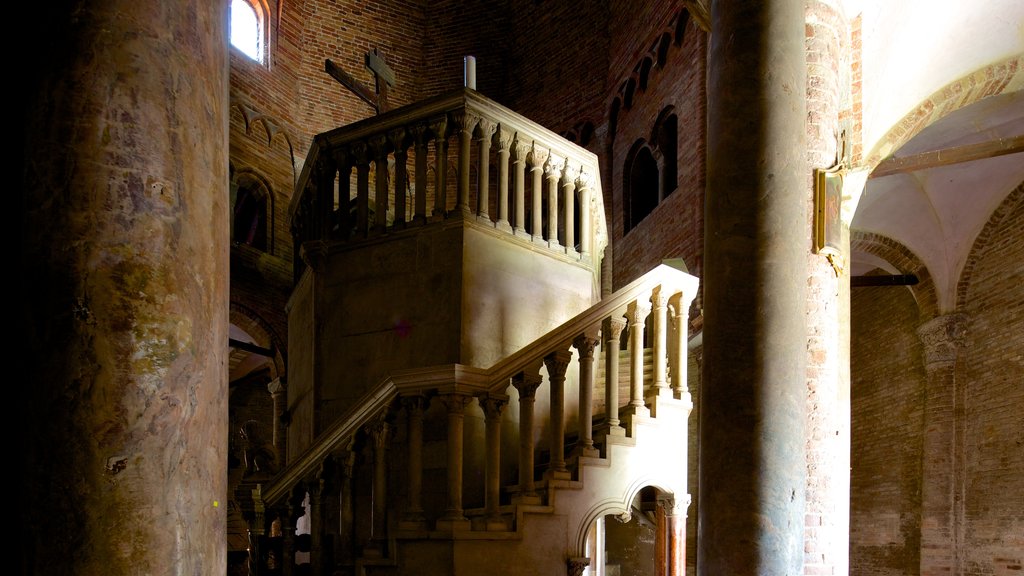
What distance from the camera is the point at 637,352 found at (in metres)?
5.78

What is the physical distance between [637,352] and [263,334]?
32.3ft

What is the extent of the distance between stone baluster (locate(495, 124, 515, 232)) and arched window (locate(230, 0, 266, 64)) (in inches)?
361

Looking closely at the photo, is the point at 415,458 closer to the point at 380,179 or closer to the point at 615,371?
the point at 615,371

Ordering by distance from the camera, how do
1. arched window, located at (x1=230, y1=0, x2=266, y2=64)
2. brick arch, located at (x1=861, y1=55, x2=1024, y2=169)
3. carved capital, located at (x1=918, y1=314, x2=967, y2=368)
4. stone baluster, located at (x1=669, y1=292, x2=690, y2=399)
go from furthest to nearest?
arched window, located at (x1=230, y1=0, x2=266, y2=64)
carved capital, located at (x1=918, y1=314, x2=967, y2=368)
brick arch, located at (x1=861, y1=55, x2=1024, y2=169)
stone baluster, located at (x1=669, y1=292, x2=690, y2=399)

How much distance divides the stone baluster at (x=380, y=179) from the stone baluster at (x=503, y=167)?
1031mm

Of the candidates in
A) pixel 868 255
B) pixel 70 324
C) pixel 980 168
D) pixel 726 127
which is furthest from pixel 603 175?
pixel 70 324

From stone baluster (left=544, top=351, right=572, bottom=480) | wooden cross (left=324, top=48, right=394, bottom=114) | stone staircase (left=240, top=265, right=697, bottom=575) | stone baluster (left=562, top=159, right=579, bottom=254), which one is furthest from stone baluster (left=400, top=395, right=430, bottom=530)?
wooden cross (left=324, top=48, right=394, bottom=114)

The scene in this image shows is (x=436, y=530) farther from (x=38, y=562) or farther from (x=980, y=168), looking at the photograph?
(x=980, y=168)

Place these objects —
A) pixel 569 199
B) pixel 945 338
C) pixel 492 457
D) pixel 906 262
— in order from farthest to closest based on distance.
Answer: pixel 906 262, pixel 945 338, pixel 569 199, pixel 492 457

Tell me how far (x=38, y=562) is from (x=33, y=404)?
323 millimetres

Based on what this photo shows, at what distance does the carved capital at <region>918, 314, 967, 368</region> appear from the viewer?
39.5 feet

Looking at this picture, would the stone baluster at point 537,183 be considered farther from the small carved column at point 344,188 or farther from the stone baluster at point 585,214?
the small carved column at point 344,188

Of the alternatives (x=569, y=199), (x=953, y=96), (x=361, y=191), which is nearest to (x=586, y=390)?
(x=569, y=199)

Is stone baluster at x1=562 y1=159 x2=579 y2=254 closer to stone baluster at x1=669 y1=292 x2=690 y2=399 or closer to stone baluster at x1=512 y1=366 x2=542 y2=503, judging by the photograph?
stone baluster at x1=669 y1=292 x2=690 y2=399
